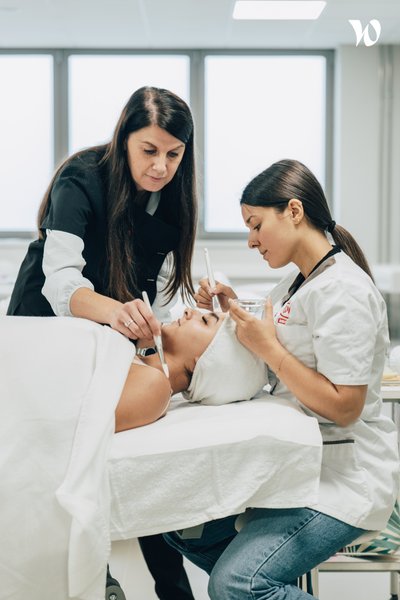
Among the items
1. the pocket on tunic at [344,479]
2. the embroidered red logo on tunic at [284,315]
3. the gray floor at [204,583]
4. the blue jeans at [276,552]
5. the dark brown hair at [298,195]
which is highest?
the dark brown hair at [298,195]

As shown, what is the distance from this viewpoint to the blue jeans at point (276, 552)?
1238mm

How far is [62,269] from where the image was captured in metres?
1.65

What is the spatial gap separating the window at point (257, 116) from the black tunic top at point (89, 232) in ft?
13.2

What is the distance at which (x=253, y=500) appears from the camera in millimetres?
1246

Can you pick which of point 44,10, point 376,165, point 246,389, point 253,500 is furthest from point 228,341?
point 376,165

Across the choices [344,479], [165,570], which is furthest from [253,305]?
[165,570]

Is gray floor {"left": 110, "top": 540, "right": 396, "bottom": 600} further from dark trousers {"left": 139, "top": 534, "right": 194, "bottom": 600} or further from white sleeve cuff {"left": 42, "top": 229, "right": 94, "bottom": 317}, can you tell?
white sleeve cuff {"left": 42, "top": 229, "right": 94, "bottom": 317}

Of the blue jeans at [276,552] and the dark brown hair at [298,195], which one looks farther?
the dark brown hair at [298,195]

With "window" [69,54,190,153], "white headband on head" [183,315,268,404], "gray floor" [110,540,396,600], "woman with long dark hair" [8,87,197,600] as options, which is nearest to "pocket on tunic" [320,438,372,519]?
"white headband on head" [183,315,268,404]

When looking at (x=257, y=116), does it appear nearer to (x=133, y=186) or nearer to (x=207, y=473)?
(x=133, y=186)

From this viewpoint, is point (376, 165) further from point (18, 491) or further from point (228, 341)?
point (18, 491)

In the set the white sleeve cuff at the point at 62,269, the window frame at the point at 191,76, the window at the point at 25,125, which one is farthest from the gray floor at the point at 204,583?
the window at the point at 25,125

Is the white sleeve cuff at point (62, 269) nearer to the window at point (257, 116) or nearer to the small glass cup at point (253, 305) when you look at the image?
the small glass cup at point (253, 305)
